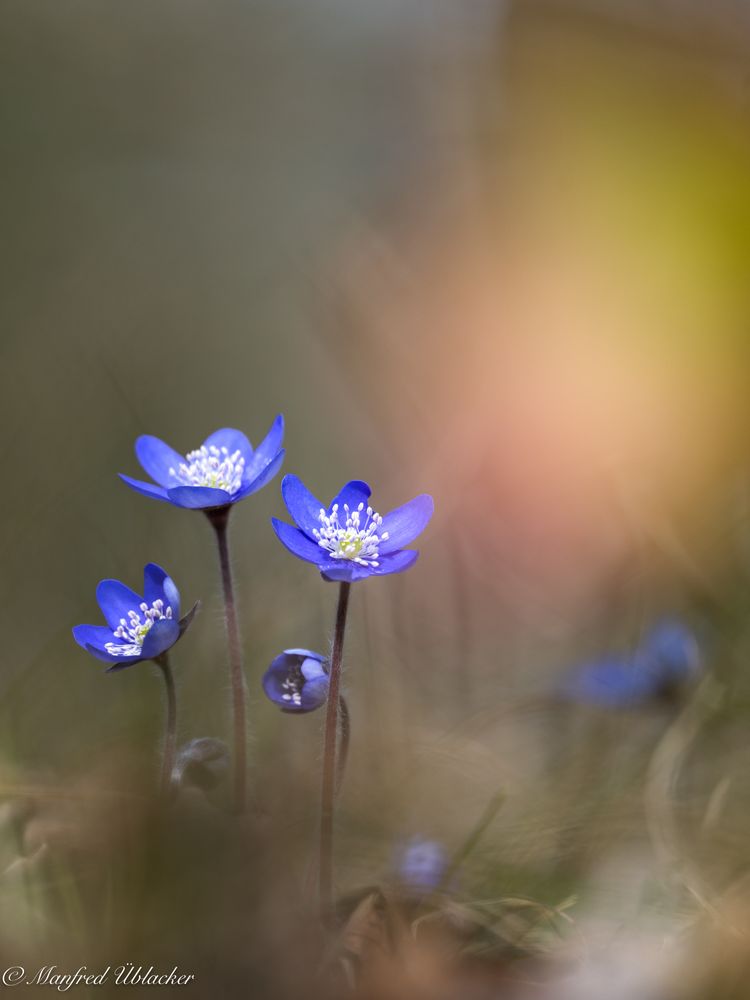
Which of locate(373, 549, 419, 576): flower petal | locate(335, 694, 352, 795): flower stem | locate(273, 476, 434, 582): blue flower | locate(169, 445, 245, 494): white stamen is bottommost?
locate(335, 694, 352, 795): flower stem

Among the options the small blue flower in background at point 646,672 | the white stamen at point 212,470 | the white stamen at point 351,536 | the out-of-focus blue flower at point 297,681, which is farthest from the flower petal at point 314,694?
the small blue flower in background at point 646,672

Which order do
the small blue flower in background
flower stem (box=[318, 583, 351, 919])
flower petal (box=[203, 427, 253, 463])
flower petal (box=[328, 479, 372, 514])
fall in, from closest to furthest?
1. flower stem (box=[318, 583, 351, 919])
2. flower petal (box=[328, 479, 372, 514])
3. flower petal (box=[203, 427, 253, 463])
4. the small blue flower in background

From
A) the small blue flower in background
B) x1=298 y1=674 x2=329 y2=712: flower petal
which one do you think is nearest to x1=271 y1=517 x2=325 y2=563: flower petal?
x1=298 y1=674 x2=329 y2=712: flower petal

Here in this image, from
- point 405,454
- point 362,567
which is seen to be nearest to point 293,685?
point 362,567

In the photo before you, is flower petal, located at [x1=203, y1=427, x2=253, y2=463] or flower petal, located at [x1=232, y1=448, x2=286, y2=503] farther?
flower petal, located at [x1=203, y1=427, x2=253, y2=463]

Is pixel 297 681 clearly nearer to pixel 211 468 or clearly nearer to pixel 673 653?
pixel 211 468

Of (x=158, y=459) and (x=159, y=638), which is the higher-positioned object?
(x=158, y=459)

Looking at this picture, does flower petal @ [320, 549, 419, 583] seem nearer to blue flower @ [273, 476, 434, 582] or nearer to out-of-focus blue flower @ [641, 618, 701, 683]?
blue flower @ [273, 476, 434, 582]
